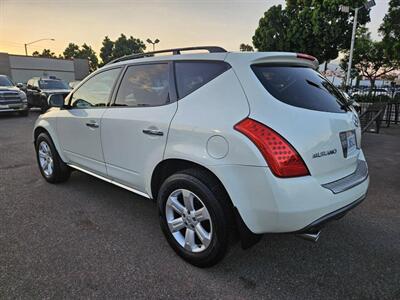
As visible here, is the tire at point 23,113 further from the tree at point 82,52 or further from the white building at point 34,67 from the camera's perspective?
the tree at point 82,52

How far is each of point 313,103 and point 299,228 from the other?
97cm

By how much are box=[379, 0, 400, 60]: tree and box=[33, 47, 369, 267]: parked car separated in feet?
58.6

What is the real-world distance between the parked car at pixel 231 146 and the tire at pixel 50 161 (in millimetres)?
1410

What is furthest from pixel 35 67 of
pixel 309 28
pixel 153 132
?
pixel 153 132

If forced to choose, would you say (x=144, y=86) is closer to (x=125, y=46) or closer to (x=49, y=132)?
(x=49, y=132)

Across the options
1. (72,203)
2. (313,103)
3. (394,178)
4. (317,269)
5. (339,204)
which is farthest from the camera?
(394,178)

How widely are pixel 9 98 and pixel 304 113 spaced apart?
13.7 m

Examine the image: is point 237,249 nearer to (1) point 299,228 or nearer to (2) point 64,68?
(1) point 299,228

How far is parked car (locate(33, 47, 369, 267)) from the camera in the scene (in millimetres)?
2018

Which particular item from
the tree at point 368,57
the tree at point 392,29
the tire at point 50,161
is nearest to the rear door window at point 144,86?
the tire at point 50,161

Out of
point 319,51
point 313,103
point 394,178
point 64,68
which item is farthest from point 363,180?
point 64,68

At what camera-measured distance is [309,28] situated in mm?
21469

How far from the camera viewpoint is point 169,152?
2.50m

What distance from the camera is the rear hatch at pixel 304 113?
206 centimetres
